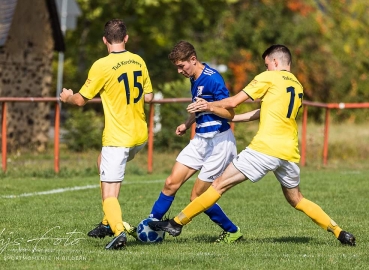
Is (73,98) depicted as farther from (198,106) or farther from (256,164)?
(256,164)

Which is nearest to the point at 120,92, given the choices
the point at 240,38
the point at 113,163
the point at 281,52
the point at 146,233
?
the point at 113,163

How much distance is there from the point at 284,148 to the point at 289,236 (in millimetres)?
1522

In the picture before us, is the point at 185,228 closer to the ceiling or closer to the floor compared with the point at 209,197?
closer to the floor

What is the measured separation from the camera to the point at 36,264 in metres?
8.45

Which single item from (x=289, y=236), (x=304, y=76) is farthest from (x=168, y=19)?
(x=289, y=236)

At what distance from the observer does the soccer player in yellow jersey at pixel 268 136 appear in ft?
30.8

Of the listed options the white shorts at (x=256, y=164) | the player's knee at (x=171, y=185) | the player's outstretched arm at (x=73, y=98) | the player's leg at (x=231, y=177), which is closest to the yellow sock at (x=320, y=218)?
the white shorts at (x=256, y=164)

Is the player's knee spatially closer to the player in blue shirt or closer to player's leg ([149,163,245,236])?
the player in blue shirt

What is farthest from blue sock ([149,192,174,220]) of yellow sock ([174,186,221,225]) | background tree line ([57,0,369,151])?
background tree line ([57,0,369,151])

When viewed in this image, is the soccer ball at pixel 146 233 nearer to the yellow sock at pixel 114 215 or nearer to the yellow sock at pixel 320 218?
the yellow sock at pixel 114 215

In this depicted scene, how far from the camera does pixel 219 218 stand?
33.1ft

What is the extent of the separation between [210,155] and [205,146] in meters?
0.11

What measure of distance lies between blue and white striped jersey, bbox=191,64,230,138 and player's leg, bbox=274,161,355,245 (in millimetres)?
774

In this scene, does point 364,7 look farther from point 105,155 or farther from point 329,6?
point 105,155
